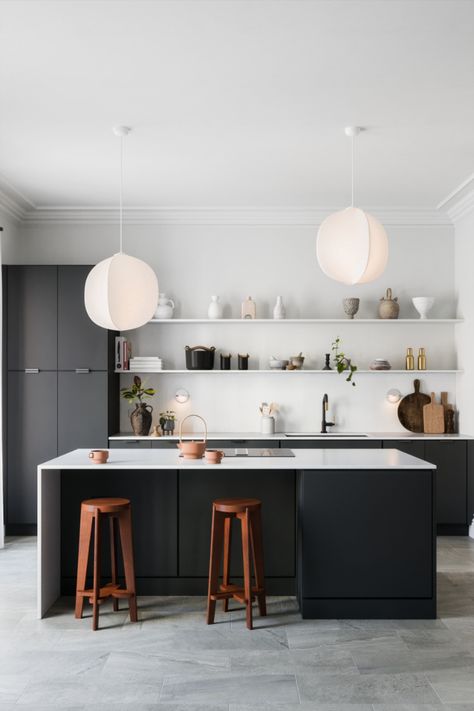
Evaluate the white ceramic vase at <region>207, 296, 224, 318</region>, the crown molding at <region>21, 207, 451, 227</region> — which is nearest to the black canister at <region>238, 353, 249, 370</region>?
the white ceramic vase at <region>207, 296, 224, 318</region>

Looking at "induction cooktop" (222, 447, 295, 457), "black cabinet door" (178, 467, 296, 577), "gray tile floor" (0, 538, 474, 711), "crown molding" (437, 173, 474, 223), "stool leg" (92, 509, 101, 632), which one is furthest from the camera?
"crown molding" (437, 173, 474, 223)

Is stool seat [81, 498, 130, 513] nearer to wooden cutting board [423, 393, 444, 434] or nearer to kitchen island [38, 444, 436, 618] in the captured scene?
kitchen island [38, 444, 436, 618]

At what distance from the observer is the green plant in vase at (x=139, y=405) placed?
6219mm

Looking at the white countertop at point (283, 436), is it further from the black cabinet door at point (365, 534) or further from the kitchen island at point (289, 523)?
the black cabinet door at point (365, 534)

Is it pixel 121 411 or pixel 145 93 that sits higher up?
pixel 145 93

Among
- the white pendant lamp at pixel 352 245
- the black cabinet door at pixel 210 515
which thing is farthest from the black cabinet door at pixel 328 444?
the white pendant lamp at pixel 352 245

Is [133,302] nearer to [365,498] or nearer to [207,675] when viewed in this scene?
[365,498]

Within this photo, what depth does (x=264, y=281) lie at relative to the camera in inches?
263

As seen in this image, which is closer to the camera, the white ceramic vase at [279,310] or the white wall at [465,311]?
the white wall at [465,311]

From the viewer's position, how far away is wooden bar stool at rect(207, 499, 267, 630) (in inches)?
149

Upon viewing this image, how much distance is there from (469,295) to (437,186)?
106cm

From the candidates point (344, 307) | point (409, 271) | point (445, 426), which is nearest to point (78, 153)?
point (344, 307)

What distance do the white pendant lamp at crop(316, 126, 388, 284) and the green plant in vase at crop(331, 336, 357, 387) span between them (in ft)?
8.05

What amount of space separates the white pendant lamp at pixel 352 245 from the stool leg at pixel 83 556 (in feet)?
6.42
